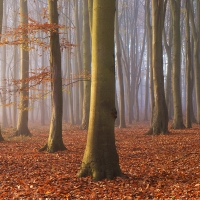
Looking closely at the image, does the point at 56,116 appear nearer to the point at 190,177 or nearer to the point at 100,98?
the point at 100,98

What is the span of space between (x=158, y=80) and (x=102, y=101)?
9459 mm

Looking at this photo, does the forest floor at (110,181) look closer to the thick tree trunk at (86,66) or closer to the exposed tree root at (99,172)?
the exposed tree root at (99,172)

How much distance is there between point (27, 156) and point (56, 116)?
6.05 ft

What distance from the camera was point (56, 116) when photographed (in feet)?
41.0

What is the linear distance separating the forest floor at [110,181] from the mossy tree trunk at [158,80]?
364 cm

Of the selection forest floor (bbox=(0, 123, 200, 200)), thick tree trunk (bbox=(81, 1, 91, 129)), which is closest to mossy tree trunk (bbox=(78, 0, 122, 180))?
forest floor (bbox=(0, 123, 200, 200))

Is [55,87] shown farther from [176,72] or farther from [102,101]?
[176,72]

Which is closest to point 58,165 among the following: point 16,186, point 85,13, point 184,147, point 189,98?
point 16,186

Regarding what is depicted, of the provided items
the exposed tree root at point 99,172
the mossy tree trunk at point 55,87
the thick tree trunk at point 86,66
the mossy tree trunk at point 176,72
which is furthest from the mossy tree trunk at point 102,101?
the thick tree trunk at point 86,66

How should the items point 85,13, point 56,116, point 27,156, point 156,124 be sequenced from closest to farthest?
point 27,156 < point 56,116 < point 156,124 < point 85,13

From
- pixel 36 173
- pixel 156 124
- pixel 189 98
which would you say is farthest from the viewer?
pixel 189 98

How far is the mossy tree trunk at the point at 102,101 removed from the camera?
7.79 m

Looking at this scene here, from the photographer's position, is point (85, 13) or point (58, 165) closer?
point (58, 165)

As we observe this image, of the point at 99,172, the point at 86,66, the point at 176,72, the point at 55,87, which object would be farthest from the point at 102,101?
the point at 86,66
